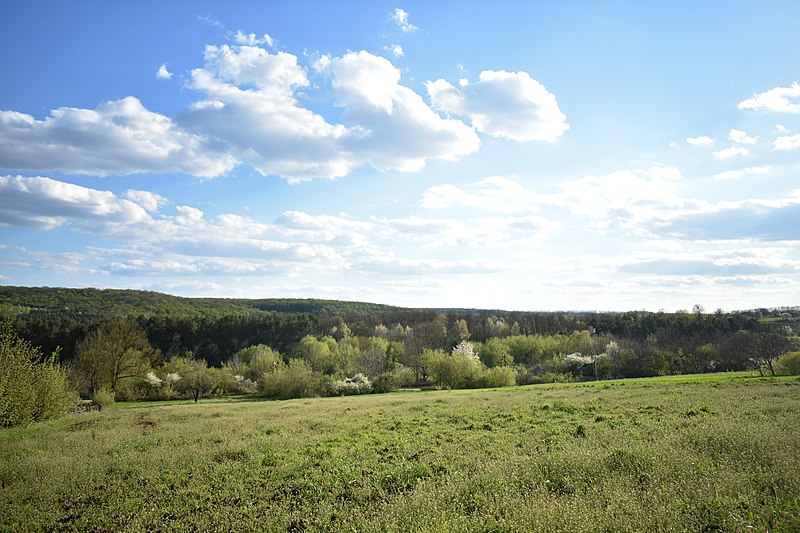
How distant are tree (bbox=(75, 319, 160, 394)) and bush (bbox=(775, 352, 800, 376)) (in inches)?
3566

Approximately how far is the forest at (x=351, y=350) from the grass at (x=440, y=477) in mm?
24157

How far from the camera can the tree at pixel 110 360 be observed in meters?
64.1

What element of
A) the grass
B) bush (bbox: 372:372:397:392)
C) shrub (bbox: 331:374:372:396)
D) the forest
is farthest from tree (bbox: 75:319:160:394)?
the grass

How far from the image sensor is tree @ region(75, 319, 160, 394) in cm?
6406

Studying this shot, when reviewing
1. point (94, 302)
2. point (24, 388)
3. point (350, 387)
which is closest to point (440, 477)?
point (24, 388)

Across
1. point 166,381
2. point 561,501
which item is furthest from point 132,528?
point 166,381

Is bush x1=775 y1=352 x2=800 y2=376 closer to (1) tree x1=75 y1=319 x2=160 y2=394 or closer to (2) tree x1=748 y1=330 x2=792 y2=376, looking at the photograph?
(2) tree x1=748 y1=330 x2=792 y2=376

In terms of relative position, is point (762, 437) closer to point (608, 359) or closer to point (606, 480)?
point (606, 480)

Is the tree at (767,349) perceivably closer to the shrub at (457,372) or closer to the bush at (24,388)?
the shrub at (457,372)

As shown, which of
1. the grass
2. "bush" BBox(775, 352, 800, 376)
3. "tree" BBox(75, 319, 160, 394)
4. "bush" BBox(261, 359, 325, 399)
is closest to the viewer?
the grass

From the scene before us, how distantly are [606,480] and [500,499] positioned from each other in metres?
2.65

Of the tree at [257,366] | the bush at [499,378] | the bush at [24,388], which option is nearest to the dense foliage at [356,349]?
the bush at [499,378]

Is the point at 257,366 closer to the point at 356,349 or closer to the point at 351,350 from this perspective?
the point at 351,350

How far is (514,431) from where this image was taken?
57.9 feet
